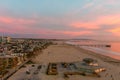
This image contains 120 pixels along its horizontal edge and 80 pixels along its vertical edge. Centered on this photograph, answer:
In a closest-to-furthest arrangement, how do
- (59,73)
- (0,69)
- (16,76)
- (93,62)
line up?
(16,76) → (59,73) → (0,69) → (93,62)

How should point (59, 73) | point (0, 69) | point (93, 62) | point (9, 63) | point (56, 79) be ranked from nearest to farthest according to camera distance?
point (56, 79), point (59, 73), point (0, 69), point (93, 62), point (9, 63)

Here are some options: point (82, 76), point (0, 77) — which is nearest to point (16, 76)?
point (0, 77)

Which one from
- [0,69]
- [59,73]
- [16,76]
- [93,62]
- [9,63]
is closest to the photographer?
[16,76]

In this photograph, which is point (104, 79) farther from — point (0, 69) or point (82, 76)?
point (0, 69)

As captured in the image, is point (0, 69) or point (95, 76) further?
point (0, 69)

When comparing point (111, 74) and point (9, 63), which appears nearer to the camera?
point (111, 74)

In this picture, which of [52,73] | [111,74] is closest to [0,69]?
[52,73]

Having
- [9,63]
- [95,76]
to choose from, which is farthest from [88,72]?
[9,63]

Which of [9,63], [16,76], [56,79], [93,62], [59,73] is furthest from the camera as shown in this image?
[9,63]

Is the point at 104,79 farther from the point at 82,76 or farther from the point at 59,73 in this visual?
the point at 59,73
